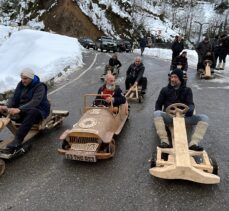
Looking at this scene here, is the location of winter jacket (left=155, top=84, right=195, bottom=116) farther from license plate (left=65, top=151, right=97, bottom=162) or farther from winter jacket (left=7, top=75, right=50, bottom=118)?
winter jacket (left=7, top=75, right=50, bottom=118)

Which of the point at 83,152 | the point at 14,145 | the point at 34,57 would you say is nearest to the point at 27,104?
the point at 14,145

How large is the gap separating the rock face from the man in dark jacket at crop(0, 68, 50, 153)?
5633cm

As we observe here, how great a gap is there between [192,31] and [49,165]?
271 ft

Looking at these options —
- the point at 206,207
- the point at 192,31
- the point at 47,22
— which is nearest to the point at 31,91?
the point at 206,207

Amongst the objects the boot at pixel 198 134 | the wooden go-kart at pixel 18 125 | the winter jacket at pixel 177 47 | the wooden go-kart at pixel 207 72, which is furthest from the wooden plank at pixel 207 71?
the boot at pixel 198 134

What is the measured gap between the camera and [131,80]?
11.9 meters

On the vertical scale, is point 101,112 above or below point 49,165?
above

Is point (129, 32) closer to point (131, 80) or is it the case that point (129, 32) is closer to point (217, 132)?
point (131, 80)

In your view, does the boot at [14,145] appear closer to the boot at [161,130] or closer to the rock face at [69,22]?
the boot at [161,130]

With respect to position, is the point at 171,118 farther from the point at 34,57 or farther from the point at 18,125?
the point at 34,57

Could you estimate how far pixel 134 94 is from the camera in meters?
11.1

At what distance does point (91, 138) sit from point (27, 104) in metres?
1.46

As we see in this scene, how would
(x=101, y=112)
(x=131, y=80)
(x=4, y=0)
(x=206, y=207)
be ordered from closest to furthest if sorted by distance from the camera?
(x=206, y=207)
(x=101, y=112)
(x=131, y=80)
(x=4, y=0)

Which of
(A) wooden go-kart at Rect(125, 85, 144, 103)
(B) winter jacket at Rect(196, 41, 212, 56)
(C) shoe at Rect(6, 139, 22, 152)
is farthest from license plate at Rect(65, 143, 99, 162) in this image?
(B) winter jacket at Rect(196, 41, 212, 56)
